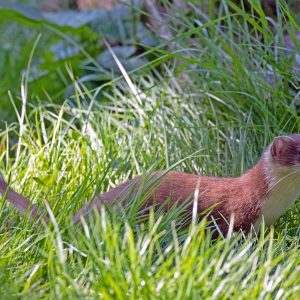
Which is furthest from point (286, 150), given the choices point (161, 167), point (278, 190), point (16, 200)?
point (16, 200)

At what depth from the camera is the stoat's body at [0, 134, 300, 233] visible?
318 cm

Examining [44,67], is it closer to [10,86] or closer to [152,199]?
[10,86]

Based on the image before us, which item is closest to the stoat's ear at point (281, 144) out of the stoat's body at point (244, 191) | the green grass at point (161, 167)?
the stoat's body at point (244, 191)

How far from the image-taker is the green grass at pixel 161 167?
232cm

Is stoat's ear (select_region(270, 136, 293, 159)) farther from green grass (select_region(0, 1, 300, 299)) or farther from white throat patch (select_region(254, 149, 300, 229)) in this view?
green grass (select_region(0, 1, 300, 299))

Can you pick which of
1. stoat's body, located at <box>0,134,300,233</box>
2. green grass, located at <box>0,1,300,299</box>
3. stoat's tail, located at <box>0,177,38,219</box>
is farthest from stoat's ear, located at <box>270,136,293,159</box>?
stoat's tail, located at <box>0,177,38,219</box>

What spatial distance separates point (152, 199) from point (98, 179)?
0.28 metres

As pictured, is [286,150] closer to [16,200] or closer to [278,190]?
[278,190]

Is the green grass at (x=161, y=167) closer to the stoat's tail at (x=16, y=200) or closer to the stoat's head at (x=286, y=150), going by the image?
the stoat's tail at (x=16, y=200)

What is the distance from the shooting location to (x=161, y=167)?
3.68m

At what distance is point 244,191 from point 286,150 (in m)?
0.22

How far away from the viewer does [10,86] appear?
5.50m

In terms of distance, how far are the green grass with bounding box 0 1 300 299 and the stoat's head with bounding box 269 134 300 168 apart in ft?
0.69

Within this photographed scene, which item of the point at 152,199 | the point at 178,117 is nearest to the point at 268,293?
the point at 152,199
